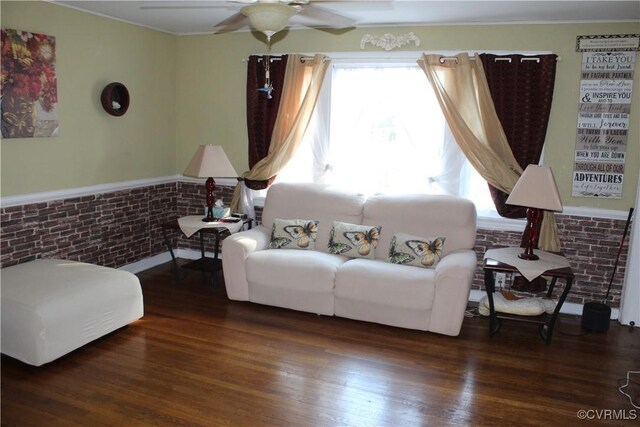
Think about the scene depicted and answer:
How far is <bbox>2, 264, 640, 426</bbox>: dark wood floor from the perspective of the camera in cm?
284

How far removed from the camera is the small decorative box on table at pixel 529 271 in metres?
3.73

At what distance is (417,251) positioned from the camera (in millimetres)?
4250

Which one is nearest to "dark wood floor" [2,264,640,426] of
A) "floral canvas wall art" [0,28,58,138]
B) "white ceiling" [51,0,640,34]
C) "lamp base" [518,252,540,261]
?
"lamp base" [518,252,540,261]

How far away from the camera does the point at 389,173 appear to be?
4.96 meters

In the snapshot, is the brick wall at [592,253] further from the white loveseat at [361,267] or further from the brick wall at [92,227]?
the brick wall at [92,227]

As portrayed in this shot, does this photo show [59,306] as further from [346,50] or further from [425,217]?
[346,50]

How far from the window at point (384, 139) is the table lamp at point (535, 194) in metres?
0.74

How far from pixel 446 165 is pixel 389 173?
0.55 m

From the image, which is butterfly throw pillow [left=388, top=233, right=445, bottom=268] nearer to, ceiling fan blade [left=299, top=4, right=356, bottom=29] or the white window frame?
the white window frame

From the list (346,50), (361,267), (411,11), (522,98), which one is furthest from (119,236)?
(522,98)

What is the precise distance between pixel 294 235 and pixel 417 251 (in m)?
1.11

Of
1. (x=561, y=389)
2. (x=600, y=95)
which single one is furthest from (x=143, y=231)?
(x=600, y=95)

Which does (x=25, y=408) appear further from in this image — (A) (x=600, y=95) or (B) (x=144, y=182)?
(A) (x=600, y=95)

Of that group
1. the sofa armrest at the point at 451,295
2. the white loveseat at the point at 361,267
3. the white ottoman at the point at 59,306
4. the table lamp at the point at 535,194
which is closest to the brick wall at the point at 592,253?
the table lamp at the point at 535,194
